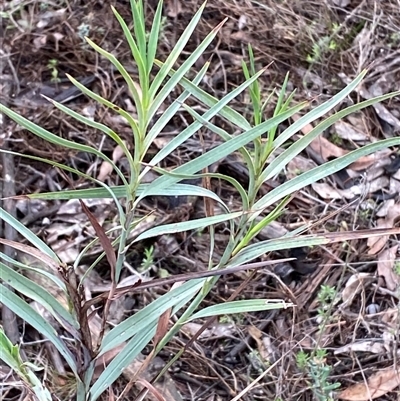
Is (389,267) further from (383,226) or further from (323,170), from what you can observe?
(323,170)

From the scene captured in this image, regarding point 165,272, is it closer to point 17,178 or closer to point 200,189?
point 17,178

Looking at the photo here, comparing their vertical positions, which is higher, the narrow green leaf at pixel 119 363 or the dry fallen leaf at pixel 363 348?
the narrow green leaf at pixel 119 363

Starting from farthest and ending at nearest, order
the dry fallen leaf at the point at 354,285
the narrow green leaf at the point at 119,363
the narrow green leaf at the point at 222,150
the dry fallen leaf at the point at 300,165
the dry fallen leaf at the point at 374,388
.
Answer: the dry fallen leaf at the point at 300,165
the dry fallen leaf at the point at 354,285
the dry fallen leaf at the point at 374,388
the narrow green leaf at the point at 119,363
the narrow green leaf at the point at 222,150

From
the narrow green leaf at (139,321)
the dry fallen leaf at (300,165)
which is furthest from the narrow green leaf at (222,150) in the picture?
the dry fallen leaf at (300,165)

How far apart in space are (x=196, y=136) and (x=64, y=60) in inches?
19.1

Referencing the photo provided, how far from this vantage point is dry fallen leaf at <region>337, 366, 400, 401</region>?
3.92 feet

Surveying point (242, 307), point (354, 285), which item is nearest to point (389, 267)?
point (354, 285)

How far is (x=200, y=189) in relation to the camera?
0.73 metres

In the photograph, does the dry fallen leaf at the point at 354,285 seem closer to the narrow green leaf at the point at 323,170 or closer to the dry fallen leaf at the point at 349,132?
the dry fallen leaf at the point at 349,132

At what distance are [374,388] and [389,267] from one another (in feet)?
0.93

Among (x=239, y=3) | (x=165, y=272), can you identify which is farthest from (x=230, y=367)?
(x=239, y=3)

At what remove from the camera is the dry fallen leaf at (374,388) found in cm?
119

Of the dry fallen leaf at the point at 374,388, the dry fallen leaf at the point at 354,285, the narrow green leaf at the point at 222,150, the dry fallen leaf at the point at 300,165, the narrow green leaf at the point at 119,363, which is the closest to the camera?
the narrow green leaf at the point at 222,150

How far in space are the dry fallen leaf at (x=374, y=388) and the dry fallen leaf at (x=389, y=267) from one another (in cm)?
20
